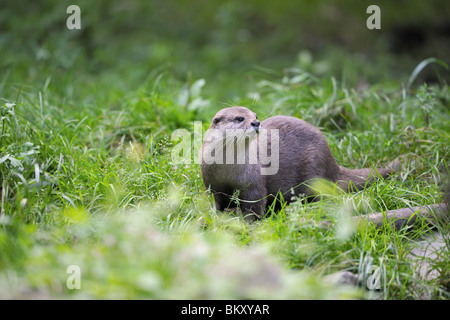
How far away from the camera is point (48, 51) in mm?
5102

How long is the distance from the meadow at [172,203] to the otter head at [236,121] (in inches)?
9.8

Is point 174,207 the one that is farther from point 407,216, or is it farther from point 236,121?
point 407,216

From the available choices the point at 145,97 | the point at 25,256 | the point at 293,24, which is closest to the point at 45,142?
the point at 145,97

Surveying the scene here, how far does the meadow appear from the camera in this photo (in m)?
1.75

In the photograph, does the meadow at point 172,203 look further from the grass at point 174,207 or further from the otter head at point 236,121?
the otter head at point 236,121

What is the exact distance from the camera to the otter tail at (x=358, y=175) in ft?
10.4

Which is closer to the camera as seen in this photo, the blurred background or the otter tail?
the otter tail

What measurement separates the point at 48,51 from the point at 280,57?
9.69 ft

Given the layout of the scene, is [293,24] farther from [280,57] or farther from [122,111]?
[122,111]

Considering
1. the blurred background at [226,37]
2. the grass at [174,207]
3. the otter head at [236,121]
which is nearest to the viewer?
the grass at [174,207]

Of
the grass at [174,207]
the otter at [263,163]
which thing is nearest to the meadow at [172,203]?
the grass at [174,207]

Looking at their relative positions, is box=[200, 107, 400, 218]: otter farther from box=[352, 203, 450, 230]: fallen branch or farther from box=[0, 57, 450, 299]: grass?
box=[352, 203, 450, 230]: fallen branch

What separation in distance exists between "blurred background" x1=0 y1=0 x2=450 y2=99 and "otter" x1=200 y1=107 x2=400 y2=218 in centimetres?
238

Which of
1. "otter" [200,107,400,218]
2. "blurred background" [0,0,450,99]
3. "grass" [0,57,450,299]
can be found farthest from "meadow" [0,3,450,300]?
"blurred background" [0,0,450,99]
